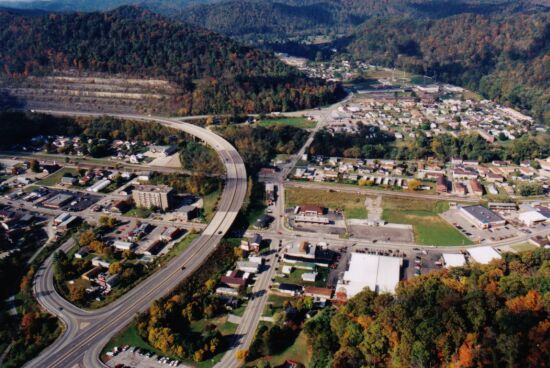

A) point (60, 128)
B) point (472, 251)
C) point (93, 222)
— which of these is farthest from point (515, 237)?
point (60, 128)

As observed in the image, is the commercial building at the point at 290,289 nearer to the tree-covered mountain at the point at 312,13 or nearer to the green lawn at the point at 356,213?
the green lawn at the point at 356,213

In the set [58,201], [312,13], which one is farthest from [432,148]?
[312,13]

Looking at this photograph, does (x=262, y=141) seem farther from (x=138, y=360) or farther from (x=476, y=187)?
(x=138, y=360)

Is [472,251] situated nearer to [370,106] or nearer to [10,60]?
[370,106]

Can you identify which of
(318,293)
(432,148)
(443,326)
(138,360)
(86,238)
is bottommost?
(138,360)

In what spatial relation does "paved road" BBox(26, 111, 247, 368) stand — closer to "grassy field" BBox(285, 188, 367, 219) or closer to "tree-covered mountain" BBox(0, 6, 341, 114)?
"grassy field" BBox(285, 188, 367, 219)

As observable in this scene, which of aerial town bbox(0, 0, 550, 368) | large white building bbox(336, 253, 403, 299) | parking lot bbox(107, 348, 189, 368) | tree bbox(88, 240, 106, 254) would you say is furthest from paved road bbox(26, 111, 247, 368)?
large white building bbox(336, 253, 403, 299)
